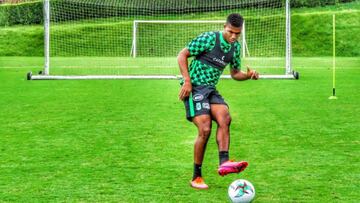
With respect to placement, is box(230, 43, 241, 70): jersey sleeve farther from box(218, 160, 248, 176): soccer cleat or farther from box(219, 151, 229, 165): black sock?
box(218, 160, 248, 176): soccer cleat

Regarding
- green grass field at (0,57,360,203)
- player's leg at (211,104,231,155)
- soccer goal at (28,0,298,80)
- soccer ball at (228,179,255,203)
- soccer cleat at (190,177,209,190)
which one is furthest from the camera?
soccer goal at (28,0,298,80)

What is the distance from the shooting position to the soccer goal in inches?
1266

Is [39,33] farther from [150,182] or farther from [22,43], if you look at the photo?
[150,182]

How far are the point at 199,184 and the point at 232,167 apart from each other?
528mm

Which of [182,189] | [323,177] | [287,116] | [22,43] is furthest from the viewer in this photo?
[22,43]

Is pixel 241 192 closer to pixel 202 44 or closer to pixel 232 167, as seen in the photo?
pixel 232 167

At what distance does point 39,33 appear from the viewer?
43750mm

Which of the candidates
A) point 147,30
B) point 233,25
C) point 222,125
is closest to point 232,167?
point 222,125

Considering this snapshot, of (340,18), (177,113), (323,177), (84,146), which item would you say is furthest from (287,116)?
(340,18)

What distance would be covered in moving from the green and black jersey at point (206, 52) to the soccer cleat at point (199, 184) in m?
0.97

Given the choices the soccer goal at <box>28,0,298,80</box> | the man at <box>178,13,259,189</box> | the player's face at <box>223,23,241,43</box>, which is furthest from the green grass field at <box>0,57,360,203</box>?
the soccer goal at <box>28,0,298,80</box>

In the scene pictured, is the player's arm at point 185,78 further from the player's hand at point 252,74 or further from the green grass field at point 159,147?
the green grass field at point 159,147

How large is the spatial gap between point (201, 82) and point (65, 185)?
1681 mm

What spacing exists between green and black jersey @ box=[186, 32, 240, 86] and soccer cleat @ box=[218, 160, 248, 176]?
101 cm
